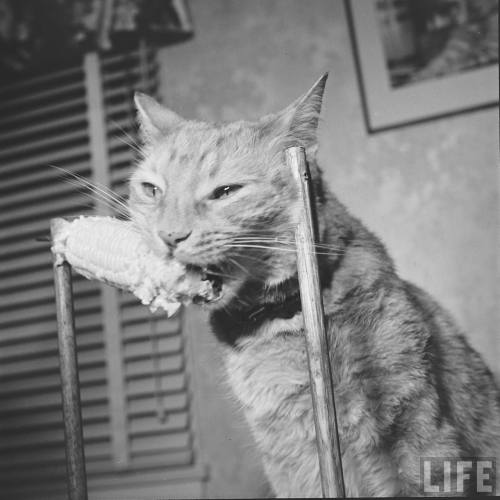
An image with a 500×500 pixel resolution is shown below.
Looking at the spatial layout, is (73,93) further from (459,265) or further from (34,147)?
(459,265)

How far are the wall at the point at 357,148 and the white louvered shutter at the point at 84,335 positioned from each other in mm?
122

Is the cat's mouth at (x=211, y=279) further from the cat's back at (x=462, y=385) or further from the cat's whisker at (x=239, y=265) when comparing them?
the cat's back at (x=462, y=385)

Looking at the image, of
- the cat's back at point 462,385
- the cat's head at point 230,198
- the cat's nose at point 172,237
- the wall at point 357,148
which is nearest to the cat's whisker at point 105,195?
the cat's head at point 230,198

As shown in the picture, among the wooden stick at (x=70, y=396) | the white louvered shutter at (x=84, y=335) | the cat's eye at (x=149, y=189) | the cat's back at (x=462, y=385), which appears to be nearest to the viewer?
the wooden stick at (x=70, y=396)

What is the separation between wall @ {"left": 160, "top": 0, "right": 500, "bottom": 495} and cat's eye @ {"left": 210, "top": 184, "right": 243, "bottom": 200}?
1.83 feet

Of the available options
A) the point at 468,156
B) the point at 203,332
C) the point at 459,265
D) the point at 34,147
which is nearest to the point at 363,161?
the point at 468,156

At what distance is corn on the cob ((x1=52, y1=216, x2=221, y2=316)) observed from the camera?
0.59m

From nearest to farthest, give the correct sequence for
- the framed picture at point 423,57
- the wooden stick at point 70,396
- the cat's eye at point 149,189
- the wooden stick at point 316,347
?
the wooden stick at point 316,347, the wooden stick at point 70,396, the cat's eye at point 149,189, the framed picture at point 423,57

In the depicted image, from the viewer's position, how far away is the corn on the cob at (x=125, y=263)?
0.59 meters

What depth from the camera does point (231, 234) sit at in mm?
701

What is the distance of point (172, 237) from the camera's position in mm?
658

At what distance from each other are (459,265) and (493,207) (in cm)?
18

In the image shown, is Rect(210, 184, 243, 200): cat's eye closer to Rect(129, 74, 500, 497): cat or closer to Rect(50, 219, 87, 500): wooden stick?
Rect(129, 74, 500, 497): cat

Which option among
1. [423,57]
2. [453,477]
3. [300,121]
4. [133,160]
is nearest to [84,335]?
[133,160]
